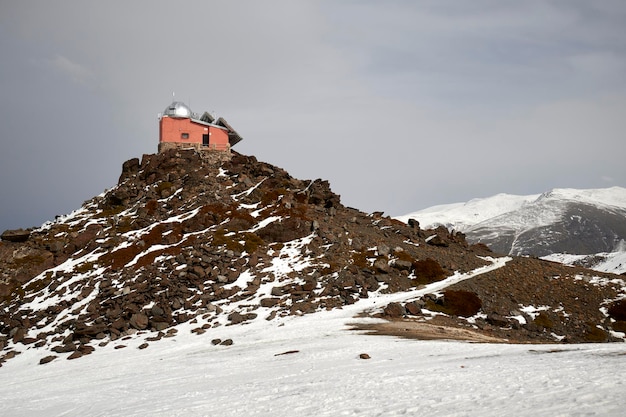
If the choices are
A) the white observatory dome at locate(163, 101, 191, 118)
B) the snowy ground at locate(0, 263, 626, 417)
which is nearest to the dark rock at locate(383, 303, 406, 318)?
the snowy ground at locate(0, 263, 626, 417)

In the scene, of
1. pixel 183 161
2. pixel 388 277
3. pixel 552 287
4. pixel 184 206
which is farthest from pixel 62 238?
pixel 552 287

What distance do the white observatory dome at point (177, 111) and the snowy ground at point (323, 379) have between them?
61508 mm

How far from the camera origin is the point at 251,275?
53.2m

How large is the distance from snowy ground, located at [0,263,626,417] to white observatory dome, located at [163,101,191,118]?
2422 inches

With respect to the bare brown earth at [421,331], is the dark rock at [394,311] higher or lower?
higher

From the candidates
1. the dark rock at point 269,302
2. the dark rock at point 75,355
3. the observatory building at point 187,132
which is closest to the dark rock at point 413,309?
the dark rock at point 269,302

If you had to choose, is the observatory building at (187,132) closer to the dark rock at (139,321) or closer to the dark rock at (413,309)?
the dark rock at (139,321)

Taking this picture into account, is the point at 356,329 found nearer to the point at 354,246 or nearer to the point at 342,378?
the point at 342,378

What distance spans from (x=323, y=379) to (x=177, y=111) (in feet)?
265

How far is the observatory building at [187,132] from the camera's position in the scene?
93.9 m

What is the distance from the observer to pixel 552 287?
50.7 metres

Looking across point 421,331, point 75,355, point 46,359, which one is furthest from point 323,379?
point 46,359

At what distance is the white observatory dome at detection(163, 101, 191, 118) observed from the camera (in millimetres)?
94375

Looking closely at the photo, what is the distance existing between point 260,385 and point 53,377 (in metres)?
19.4
